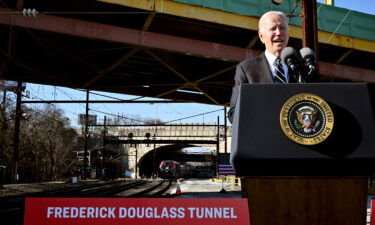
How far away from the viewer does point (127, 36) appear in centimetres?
1518

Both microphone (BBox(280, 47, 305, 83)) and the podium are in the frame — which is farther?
microphone (BBox(280, 47, 305, 83))

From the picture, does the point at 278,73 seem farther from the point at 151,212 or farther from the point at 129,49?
the point at 129,49

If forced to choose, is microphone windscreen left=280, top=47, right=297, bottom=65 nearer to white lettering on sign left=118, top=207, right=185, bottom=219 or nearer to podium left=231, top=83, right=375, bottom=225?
podium left=231, top=83, right=375, bottom=225

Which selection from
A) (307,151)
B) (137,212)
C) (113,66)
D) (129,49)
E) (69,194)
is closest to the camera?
(307,151)

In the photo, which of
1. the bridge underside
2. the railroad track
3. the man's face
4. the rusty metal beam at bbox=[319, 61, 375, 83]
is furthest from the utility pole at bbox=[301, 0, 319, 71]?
the rusty metal beam at bbox=[319, 61, 375, 83]

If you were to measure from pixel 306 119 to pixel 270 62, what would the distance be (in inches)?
32.1

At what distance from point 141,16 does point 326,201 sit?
14563mm

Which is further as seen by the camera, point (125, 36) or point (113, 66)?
point (113, 66)

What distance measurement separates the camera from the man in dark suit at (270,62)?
205 cm

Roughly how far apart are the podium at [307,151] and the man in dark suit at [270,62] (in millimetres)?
544

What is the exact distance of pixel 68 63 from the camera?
69.4 feet

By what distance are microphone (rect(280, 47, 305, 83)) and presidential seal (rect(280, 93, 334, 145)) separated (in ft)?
1.39

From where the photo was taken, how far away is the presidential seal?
1421 mm

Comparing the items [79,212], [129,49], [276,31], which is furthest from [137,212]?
[129,49]
